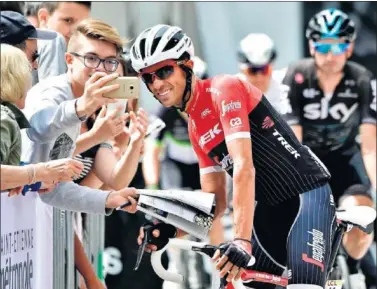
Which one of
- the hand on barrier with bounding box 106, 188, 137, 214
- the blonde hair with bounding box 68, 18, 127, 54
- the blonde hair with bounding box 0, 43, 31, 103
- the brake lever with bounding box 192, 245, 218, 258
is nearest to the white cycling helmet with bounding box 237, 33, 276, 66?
the blonde hair with bounding box 68, 18, 127, 54

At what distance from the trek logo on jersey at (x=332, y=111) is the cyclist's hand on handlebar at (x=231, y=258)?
5.38m

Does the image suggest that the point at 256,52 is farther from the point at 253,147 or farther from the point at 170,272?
the point at 170,272

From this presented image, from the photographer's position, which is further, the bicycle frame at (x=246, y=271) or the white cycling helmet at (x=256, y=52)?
the white cycling helmet at (x=256, y=52)

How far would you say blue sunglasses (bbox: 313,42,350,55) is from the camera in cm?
1109

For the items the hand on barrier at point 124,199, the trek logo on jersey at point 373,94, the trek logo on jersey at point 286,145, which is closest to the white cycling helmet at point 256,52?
the trek logo on jersey at point 373,94

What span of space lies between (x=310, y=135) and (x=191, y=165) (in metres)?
1.53

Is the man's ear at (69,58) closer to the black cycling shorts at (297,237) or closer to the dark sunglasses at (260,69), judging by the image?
the black cycling shorts at (297,237)

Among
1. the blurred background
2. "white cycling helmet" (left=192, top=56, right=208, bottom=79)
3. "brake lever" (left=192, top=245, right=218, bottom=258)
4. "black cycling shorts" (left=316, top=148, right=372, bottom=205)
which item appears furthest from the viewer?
the blurred background

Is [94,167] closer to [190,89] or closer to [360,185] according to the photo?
[190,89]

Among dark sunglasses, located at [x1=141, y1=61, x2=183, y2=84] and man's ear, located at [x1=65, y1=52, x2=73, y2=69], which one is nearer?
dark sunglasses, located at [x1=141, y1=61, x2=183, y2=84]

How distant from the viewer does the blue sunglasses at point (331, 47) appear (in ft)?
36.4

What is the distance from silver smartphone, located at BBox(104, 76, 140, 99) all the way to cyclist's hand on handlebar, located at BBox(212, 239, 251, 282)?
3.38 ft

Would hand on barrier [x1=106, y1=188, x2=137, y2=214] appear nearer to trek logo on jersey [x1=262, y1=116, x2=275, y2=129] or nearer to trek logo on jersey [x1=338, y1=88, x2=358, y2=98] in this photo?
trek logo on jersey [x1=262, y1=116, x2=275, y2=129]

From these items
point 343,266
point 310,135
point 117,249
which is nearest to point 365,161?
point 310,135
